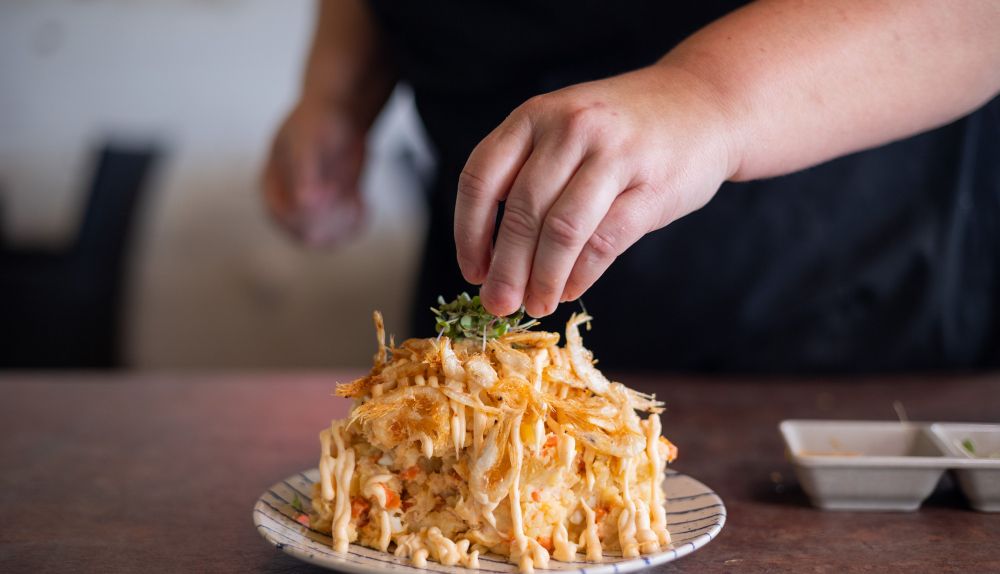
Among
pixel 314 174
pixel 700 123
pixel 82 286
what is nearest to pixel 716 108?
pixel 700 123

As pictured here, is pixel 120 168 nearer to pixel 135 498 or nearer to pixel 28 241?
pixel 28 241

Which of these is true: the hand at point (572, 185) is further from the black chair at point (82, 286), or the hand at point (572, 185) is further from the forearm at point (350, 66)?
the black chair at point (82, 286)

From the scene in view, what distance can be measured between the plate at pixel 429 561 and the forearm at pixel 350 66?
1241 mm


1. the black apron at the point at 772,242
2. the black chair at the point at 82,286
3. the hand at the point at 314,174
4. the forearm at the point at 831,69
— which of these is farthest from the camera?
the black chair at the point at 82,286

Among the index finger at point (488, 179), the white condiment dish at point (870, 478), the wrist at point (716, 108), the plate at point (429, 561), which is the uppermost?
the wrist at point (716, 108)

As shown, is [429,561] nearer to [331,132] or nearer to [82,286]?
[331,132]

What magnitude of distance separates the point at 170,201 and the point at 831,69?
122 inches

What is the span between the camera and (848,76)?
48.2 inches

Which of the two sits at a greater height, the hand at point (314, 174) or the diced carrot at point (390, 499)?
the hand at point (314, 174)

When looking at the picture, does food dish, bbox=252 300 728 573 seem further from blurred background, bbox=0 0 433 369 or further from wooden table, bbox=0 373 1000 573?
blurred background, bbox=0 0 433 369

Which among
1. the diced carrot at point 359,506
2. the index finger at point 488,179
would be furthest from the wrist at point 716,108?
the diced carrot at point 359,506

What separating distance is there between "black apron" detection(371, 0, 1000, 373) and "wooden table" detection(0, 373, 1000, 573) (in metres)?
0.12

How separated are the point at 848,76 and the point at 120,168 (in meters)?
3.11

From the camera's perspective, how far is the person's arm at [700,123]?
998 mm
